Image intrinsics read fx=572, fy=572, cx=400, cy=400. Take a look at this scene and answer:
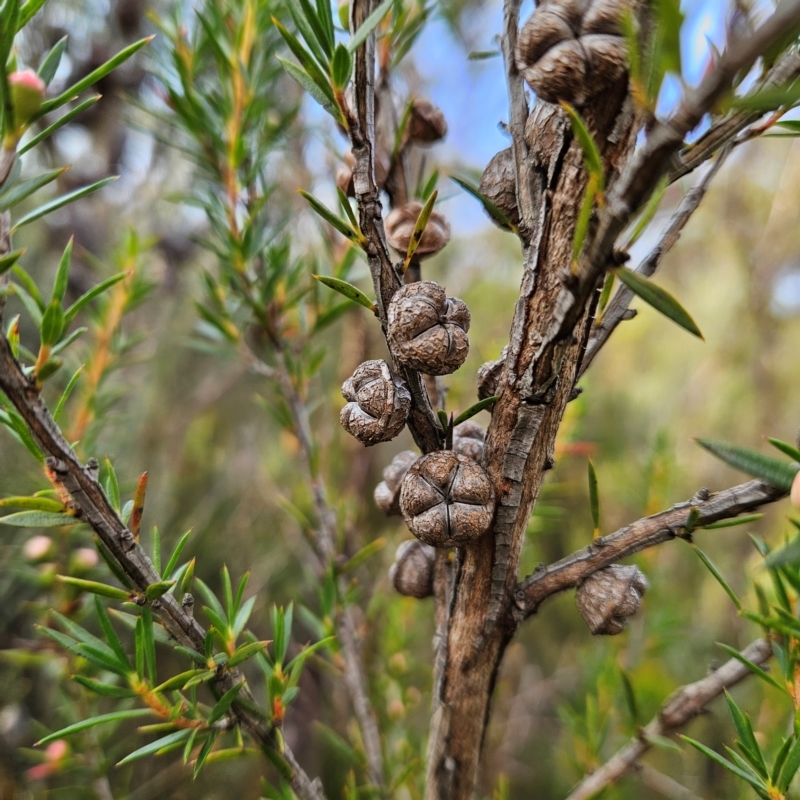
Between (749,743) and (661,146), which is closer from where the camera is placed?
(661,146)

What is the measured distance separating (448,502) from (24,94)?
28cm

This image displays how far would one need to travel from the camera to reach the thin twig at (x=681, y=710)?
1.39 feet

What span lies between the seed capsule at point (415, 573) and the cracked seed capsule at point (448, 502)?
0.34 feet

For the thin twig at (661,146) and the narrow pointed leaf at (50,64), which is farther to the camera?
the narrow pointed leaf at (50,64)

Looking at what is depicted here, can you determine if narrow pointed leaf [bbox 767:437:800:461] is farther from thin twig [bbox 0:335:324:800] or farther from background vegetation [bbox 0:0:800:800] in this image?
thin twig [bbox 0:335:324:800]

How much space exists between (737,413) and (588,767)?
1732 mm

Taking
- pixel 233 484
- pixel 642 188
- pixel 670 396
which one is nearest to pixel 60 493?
pixel 642 188

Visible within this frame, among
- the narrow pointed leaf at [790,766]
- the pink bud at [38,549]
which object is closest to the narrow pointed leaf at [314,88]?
the narrow pointed leaf at [790,766]

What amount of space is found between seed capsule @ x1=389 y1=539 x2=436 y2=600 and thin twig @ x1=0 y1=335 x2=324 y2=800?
0.12 m

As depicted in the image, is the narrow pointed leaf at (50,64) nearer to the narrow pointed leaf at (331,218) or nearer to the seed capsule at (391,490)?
the narrow pointed leaf at (331,218)

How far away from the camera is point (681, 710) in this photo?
0.45 meters

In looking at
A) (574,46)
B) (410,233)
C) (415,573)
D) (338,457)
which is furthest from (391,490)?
(338,457)

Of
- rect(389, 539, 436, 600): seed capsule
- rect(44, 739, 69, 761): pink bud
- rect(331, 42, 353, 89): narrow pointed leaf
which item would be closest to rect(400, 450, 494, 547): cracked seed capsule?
rect(389, 539, 436, 600): seed capsule

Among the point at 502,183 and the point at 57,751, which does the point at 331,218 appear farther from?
the point at 57,751
